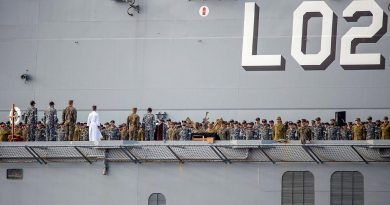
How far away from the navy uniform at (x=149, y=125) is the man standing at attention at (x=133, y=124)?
0.70 feet

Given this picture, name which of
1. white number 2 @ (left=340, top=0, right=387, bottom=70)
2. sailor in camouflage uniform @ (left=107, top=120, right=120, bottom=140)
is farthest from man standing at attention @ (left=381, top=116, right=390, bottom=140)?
sailor in camouflage uniform @ (left=107, top=120, right=120, bottom=140)

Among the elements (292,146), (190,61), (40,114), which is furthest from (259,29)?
(40,114)

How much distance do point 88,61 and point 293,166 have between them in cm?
726

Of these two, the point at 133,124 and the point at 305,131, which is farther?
the point at 133,124

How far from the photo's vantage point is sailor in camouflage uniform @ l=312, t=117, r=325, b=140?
1266 inches

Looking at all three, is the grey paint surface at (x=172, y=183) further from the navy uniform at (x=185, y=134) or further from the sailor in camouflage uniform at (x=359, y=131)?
the sailor in camouflage uniform at (x=359, y=131)

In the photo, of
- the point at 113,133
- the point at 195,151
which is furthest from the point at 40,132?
the point at 195,151

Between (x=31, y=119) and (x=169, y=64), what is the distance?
13.5ft

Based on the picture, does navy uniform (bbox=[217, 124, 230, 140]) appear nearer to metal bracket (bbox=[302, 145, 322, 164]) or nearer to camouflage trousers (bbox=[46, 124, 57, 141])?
metal bracket (bbox=[302, 145, 322, 164])

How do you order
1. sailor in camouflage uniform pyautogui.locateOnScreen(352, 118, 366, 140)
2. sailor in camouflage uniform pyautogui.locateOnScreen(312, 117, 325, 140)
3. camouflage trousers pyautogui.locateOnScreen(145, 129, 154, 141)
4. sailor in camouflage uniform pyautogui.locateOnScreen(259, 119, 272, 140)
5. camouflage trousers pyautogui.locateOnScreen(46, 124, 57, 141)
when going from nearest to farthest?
sailor in camouflage uniform pyautogui.locateOnScreen(352, 118, 366, 140)
sailor in camouflage uniform pyautogui.locateOnScreen(312, 117, 325, 140)
sailor in camouflage uniform pyautogui.locateOnScreen(259, 119, 272, 140)
camouflage trousers pyautogui.locateOnScreen(145, 129, 154, 141)
camouflage trousers pyautogui.locateOnScreen(46, 124, 57, 141)

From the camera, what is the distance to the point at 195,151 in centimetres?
3200

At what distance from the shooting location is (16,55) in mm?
35844

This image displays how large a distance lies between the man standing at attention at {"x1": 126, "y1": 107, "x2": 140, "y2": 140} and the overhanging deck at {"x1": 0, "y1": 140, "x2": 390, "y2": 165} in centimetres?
76

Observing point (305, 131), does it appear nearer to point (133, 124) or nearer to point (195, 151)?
point (195, 151)
